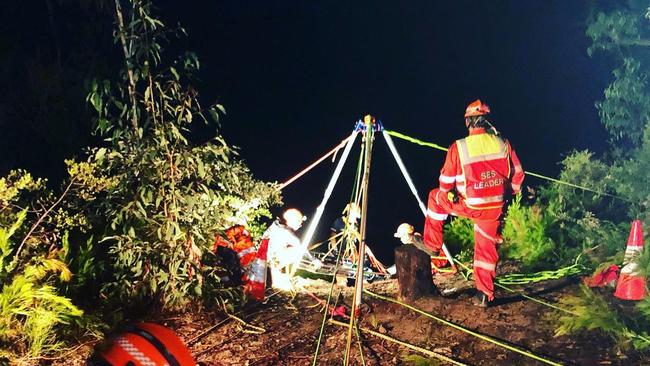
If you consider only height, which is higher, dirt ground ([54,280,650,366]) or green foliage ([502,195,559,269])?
green foliage ([502,195,559,269])

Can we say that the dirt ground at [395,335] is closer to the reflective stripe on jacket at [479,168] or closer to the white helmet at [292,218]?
the white helmet at [292,218]

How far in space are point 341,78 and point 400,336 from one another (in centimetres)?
4528

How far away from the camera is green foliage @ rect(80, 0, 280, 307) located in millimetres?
4559

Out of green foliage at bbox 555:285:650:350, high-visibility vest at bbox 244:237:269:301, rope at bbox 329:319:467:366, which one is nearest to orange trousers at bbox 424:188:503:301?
green foliage at bbox 555:285:650:350

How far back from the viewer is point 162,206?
493cm

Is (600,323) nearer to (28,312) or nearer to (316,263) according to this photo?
(316,263)

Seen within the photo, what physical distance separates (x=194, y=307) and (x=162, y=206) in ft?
3.50

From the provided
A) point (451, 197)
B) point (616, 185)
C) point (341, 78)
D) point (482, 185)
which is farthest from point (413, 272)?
point (341, 78)

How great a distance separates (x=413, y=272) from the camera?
534 cm

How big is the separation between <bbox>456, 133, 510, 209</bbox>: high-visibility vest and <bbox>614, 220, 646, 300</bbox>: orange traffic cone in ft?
5.07

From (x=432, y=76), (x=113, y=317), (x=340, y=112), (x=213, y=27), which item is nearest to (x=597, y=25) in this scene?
(x=113, y=317)

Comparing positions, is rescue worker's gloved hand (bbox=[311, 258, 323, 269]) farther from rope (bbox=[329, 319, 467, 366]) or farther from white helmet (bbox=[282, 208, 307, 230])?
rope (bbox=[329, 319, 467, 366])

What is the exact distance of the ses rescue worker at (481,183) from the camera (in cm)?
507

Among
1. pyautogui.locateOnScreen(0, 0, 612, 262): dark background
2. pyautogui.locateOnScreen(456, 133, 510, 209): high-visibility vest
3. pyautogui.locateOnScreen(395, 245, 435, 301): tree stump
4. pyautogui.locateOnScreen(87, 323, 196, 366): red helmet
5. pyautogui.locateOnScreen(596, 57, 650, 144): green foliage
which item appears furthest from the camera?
pyautogui.locateOnScreen(596, 57, 650, 144): green foliage
